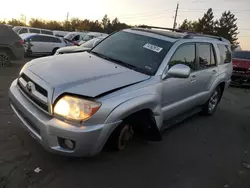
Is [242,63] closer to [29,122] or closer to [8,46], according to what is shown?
[8,46]

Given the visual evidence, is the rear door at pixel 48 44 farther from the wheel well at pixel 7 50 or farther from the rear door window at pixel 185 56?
the rear door window at pixel 185 56

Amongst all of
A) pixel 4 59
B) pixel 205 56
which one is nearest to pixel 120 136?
pixel 205 56

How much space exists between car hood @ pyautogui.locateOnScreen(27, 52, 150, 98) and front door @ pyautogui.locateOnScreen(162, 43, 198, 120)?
0.58m

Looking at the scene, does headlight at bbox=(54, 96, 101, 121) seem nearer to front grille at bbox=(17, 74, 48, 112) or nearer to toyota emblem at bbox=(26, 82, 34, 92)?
front grille at bbox=(17, 74, 48, 112)

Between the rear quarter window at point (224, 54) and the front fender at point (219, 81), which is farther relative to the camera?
the rear quarter window at point (224, 54)

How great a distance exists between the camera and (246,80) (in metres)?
12.2

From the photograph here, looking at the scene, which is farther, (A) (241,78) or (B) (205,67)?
(A) (241,78)

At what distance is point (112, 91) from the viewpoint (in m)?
3.09

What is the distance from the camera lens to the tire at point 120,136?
11.3ft

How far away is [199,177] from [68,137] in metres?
1.84

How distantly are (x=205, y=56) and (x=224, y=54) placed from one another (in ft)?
4.37

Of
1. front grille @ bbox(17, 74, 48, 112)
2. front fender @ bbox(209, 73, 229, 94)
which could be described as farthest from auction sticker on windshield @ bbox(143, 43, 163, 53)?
front fender @ bbox(209, 73, 229, 94)

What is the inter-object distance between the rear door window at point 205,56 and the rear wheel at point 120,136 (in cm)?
217

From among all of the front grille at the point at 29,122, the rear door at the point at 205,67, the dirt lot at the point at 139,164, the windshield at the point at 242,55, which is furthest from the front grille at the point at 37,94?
the windshield at the point at 242,55
